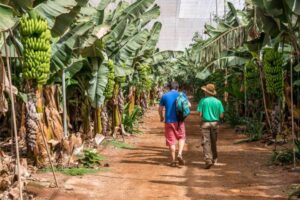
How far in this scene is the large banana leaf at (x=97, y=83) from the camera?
1332cm

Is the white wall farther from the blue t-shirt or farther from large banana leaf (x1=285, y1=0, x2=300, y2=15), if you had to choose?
large banana leaf (x1=285, y1=0, x2=300, y2=15)

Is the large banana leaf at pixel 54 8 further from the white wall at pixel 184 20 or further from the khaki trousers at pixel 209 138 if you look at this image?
the white wall at pixel 184 20

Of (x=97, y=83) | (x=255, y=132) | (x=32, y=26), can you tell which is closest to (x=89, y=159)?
(x=97, y=83)

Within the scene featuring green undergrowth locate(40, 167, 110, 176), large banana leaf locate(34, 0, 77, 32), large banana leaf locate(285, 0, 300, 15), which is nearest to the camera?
large banana leaf locate(34, 0, 77, 32)

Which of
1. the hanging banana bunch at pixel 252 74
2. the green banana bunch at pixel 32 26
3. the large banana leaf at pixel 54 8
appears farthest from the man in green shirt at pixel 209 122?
the hanging banana bunch at pixel 252 74

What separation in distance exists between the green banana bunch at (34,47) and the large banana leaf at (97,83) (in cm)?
536

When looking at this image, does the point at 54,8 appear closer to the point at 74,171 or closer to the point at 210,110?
the point at 74,171

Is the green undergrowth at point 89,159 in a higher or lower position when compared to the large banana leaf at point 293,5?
lower

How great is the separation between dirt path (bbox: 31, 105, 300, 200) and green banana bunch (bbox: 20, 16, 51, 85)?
1906mm

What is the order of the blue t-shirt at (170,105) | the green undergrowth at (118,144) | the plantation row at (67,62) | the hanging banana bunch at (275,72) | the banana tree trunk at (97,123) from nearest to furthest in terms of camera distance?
the plantation row at (67,62) → the blue t-shirt at (170,105) → the hanging banana bunch at (275,72) → the green undergrowth at (118,144) → the banana tree trunk at (97,123)

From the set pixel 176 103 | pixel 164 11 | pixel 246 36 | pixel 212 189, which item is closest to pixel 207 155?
pixel 176 103

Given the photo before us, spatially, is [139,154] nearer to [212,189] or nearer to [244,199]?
[212,189]

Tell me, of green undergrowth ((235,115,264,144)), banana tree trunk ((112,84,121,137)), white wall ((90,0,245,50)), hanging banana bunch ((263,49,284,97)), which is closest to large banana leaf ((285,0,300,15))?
hanging banana bunch ((263,49,284,97))

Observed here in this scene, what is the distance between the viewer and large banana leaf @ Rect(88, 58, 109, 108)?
13320 millimetres
